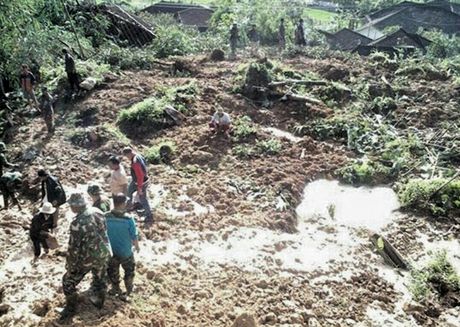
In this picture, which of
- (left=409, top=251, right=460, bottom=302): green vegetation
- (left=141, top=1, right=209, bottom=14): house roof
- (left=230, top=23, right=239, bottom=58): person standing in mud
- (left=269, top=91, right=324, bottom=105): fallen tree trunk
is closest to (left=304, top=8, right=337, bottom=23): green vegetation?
(left=141, top=1, right=209, bottom=14): house roof

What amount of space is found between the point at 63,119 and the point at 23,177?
3.03 m

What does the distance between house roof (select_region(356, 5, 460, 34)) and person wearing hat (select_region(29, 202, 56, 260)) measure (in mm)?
35800

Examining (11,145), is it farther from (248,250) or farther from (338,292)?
(338,292)

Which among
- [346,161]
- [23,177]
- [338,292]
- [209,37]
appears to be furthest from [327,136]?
[209,37]

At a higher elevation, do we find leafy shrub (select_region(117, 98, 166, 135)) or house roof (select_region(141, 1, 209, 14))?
leafy shrub (select_region(117, 98, 166, 135))

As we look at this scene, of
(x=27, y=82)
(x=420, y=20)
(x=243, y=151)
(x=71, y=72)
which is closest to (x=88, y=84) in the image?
(x=71, y=72)

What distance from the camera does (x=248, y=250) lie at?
27.1 ft

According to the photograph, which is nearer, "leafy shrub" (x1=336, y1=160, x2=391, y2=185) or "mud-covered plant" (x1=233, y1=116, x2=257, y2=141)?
"leafy shrub" (x1=336, y1=160, x2=391, y2=185)

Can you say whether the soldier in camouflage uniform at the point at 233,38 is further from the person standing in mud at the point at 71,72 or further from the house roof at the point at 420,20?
the house roof at the point at 420,20

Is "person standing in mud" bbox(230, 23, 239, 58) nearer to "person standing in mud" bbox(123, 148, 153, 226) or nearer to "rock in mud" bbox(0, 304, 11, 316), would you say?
"person standing in mud" bbox(123, 148, 153, 226)

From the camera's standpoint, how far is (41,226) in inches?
277

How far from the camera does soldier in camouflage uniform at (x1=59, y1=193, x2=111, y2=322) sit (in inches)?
206

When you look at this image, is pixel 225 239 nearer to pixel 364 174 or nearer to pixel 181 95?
pixel 364 174

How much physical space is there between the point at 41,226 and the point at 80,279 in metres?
1.91
